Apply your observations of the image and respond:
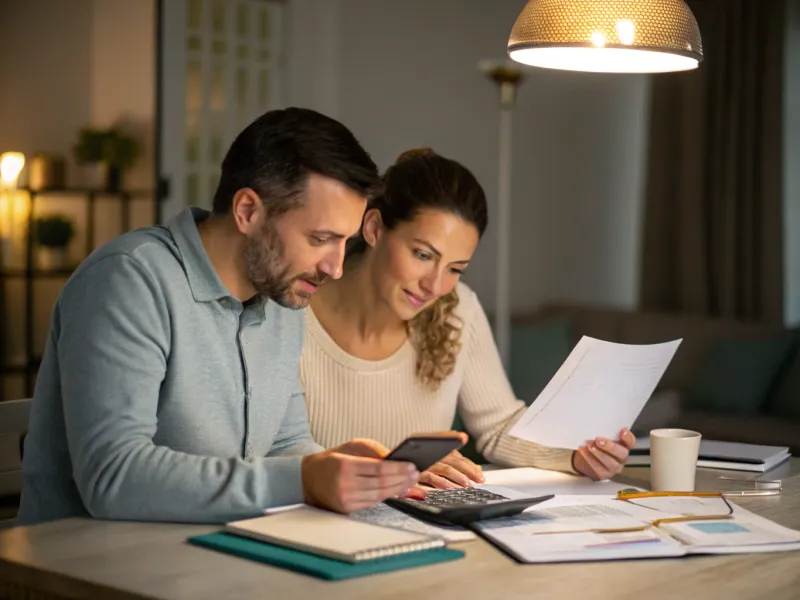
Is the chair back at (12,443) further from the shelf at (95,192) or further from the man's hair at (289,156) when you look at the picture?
the shelf at (95,192)

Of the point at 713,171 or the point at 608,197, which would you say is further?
the point at 608,197

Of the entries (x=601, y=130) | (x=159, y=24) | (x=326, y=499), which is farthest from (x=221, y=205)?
(x=601, y=130)

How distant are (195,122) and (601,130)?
2.15 m

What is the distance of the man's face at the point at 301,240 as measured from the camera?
179cm

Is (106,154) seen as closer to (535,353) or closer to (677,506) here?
(535,353)

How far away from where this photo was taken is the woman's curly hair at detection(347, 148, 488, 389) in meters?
2.29

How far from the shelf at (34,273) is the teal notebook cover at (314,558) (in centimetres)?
414

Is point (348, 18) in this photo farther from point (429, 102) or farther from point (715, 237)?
point (715, 237)

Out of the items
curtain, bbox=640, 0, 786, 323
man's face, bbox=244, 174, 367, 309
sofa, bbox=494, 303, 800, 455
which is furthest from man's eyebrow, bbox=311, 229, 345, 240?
curtain, bbox=640, 0, 786, 323

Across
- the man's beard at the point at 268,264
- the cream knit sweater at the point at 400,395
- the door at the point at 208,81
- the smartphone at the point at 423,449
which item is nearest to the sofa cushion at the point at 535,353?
the door at the point at 208,81

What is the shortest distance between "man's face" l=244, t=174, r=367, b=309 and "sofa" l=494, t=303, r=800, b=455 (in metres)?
2.59

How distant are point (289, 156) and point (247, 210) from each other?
108 mm

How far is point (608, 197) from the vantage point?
6.07 metres

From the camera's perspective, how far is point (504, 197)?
213 inches
